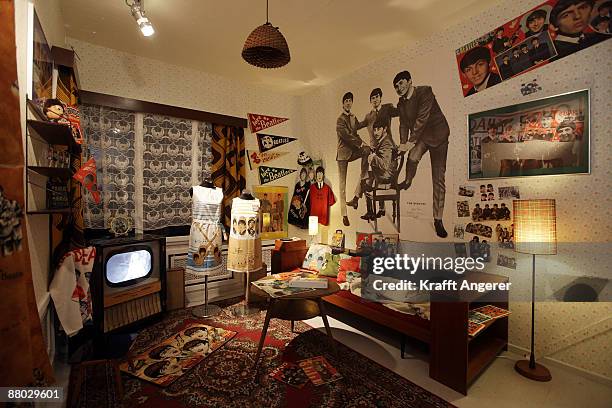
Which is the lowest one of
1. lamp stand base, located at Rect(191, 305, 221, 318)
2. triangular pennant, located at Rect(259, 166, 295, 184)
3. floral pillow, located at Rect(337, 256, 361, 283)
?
lamp stand base, located at Rect(191, 305, 221, 318)

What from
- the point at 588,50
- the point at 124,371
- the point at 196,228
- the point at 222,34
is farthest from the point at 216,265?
the point at 588,50

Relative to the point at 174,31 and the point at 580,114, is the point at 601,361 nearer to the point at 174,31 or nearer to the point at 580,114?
the point at 580,114

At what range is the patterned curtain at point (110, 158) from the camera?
317 cm

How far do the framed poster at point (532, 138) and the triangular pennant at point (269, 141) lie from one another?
255 cm

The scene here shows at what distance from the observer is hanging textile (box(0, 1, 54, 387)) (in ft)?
2.99

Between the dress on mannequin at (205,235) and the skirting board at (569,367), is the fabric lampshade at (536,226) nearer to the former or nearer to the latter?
the skirting board at (569,367)

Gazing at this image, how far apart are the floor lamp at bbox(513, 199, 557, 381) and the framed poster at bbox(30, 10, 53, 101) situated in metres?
3.17

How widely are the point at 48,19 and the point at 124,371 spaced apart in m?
2.60

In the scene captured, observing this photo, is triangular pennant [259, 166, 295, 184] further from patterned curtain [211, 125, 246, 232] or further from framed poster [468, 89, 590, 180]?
framed poster [468, 89, 590, 180]

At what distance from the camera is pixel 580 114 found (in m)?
2.19

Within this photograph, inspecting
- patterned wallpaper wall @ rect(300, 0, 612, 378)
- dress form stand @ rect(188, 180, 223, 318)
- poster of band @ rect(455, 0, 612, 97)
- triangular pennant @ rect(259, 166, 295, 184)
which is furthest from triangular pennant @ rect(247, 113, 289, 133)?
poster of band @ rect(455, 0, 612, 97)

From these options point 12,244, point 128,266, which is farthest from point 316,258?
point 12,244

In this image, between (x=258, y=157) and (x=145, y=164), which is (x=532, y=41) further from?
(x=145, y=164)

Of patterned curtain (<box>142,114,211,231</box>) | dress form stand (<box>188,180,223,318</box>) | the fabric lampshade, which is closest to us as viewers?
the fabric lampshade
